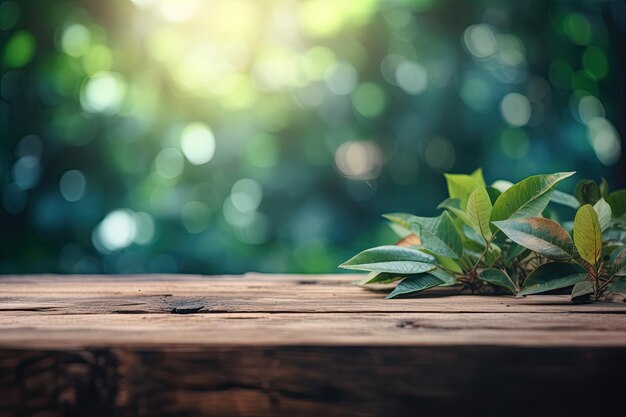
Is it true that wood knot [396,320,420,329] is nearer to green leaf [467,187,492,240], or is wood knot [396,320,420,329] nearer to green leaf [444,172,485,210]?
green leaf [467,187,492,240]

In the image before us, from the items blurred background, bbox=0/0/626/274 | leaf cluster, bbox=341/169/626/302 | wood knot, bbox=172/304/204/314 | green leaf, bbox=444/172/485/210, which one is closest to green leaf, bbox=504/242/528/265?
leaf cluster, bbox=341/169/626/302

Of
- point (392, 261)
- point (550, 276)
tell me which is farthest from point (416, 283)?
point (550, 276)

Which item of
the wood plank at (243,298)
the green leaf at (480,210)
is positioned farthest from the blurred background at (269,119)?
the green leaf at (480,210)

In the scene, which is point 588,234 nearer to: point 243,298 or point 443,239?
point 443,239

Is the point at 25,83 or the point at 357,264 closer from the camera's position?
the point at 357,264

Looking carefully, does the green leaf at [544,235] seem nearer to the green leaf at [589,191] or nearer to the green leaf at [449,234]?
the green leaf at [449,234]

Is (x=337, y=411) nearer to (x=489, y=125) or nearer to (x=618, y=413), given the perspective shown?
(x=618, y=413)

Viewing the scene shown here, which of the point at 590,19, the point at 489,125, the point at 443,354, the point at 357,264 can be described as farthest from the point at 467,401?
the point at 590,19
